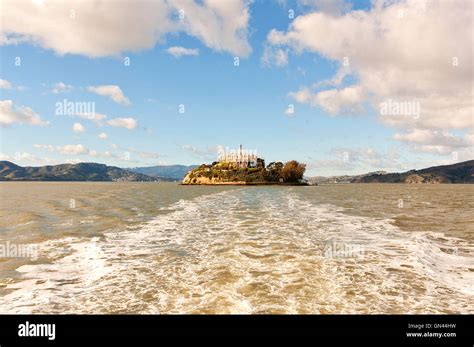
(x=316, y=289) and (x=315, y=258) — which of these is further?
(x=315, y=258)

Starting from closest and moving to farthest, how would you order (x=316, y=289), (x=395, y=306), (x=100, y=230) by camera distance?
(x=395, y=306)
(x=316, y=289)
(x=100, y=230)

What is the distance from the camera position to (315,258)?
54.7 feet

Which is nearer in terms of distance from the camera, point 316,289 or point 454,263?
point 316,289

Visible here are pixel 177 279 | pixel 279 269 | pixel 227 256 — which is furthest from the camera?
pixel 227 256

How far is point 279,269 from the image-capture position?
47.8 feet
